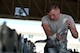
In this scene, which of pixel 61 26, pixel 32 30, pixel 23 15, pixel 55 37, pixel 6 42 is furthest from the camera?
pixel 23 15

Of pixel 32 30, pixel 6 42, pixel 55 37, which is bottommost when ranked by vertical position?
pixel 32 30

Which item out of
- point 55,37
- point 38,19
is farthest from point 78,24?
point 55,37

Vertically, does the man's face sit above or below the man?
above

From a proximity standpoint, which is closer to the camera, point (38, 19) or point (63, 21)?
point (63, 21)

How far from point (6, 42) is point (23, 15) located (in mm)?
7070

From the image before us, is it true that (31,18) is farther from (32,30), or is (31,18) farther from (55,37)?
(55,37)

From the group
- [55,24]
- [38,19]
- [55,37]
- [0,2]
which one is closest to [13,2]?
[0,2]

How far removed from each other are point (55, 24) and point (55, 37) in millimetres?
610

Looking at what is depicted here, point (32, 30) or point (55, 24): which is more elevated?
point (55, 24)

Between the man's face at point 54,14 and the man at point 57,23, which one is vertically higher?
the man's face at point 54,14

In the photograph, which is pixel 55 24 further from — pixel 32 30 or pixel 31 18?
pixel 31 18

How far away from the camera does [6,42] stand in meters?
0.83

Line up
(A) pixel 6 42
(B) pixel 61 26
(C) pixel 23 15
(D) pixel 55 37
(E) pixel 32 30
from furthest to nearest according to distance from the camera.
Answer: (C) pixel 23 15 < (E) pixel 32 30 < (B) pixel 61 26 < (D) pixel 55 37 < (A) pixel 6 42

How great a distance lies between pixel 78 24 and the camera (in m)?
7.59
